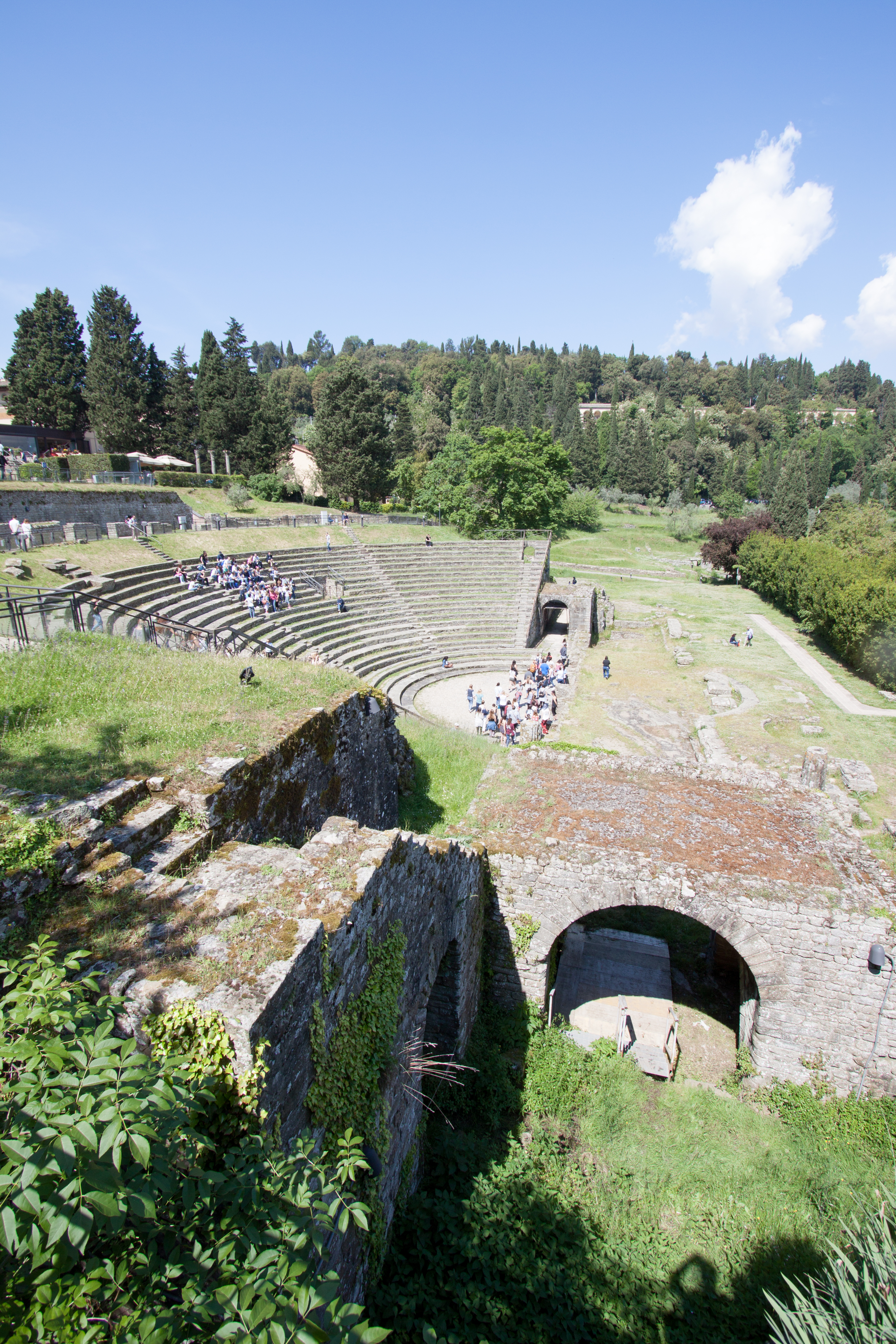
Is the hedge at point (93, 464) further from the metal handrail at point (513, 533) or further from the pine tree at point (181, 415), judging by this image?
the metal handrail at point (513, 533)

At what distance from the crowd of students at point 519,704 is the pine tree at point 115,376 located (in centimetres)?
2857

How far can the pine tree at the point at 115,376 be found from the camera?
122 ft

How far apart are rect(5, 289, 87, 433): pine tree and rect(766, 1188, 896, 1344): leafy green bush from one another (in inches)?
1795

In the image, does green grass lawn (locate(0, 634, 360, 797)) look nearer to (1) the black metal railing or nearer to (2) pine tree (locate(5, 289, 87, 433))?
(1) the black metal railing

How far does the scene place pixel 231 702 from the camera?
27.2 feet

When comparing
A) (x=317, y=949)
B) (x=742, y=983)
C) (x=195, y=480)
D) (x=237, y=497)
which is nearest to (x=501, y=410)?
(x=195, y=480)

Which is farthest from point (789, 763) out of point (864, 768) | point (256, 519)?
point (256, 519)

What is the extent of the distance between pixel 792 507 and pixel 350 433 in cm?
3842

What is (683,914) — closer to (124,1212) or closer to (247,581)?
(124,1212)

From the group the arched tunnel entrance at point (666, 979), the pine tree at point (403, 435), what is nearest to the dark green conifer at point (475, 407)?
the pine tree at point (403, 435)

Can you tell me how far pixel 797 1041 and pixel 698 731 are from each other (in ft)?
37.7

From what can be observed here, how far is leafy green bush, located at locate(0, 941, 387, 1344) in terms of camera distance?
2.12 m

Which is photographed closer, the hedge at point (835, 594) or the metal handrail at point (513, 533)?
the hedge at point (835, 594)

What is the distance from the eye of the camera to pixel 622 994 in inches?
382
